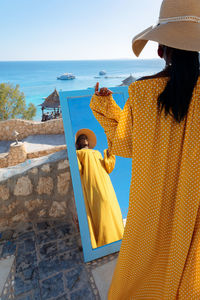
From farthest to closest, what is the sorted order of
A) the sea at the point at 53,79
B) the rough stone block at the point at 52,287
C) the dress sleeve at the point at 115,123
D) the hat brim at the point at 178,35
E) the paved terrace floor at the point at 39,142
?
the sea at the point at 53,79, the paved terrace floor at the point at 39,142, the rough stone block at the point at 52,287, the dress sleeve at the point at 115,123, the hat brim at the point at 178,35

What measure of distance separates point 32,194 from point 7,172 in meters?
0.38

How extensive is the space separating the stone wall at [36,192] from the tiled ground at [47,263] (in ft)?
0.44

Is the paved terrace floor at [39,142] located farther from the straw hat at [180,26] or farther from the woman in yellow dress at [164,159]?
the straw hat at [180,26]

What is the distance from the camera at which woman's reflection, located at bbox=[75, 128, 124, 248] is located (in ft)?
6.74

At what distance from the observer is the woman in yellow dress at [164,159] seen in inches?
35.1

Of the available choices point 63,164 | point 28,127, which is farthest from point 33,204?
point 28,127

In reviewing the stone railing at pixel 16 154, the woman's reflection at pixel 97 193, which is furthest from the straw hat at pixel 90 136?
the stone railing at pixel 16 154

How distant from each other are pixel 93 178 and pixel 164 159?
3.69 feet

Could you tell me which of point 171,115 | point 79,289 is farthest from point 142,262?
point 171,115

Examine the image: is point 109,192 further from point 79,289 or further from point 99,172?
point 79,289

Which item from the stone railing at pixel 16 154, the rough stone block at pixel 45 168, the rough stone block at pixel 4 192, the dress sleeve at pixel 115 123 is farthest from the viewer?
the stone railing at pixel 16 154

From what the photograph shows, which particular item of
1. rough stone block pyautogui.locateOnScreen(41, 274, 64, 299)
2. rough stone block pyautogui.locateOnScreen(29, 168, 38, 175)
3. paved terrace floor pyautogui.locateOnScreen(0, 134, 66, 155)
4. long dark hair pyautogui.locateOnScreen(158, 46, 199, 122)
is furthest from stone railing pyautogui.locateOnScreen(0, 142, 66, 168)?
long dark hair pyautogui.locateOnScreen(158, 46, 199, 122)

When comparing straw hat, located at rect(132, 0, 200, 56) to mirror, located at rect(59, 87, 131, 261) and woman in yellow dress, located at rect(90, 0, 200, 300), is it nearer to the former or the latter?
woman in yellow dress, located at rect(90, 0, 200, 300)

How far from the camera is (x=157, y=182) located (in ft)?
3.73
